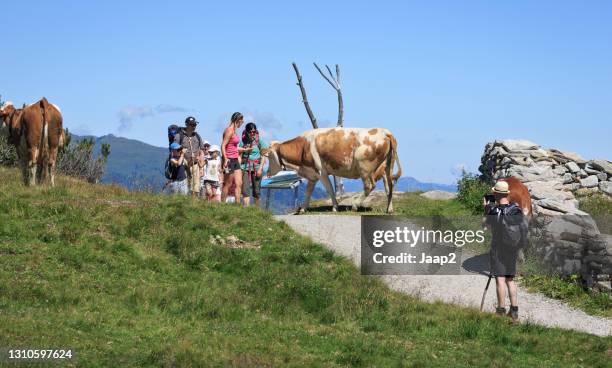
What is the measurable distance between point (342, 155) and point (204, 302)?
1094 centimetres

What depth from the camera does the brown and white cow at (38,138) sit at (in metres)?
22.0

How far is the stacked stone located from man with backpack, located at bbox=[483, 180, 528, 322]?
12.7 feet

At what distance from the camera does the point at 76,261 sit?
1625 cm

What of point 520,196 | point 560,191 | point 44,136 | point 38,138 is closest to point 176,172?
point 44,136

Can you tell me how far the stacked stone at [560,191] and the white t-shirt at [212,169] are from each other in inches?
302

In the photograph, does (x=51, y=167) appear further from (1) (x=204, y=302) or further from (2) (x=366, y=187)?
(1) (x=204, y=302)

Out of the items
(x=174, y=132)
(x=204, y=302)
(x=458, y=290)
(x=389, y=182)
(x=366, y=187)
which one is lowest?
(x=458, y=290)

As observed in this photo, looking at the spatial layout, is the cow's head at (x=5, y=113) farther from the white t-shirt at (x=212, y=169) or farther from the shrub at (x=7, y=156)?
the shrub at (x=7, y=156)

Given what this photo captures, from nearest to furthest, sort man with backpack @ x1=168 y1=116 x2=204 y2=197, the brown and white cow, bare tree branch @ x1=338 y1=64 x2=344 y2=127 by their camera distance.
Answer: the brown and white cow → man with backpack @ x1=168 y1=116 x2=204 y2=197 → bare tree branch @ x1=338 y1=64 x2=344 y2=127

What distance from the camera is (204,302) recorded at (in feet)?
48.9

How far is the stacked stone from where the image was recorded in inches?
733

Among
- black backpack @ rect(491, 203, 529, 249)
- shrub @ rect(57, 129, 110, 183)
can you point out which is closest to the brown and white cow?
shrub @ rect(57, 129, 110, 183)

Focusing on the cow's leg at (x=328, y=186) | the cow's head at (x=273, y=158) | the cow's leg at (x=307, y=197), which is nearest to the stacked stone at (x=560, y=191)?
the cow's leg at (x=328, y=186)

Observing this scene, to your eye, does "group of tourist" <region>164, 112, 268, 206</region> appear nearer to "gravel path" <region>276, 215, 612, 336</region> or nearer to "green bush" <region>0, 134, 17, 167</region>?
"gravel path" <region>276, 215, 612, 336</region>
